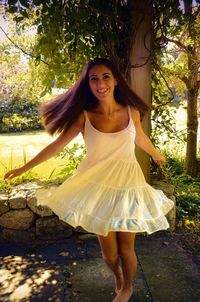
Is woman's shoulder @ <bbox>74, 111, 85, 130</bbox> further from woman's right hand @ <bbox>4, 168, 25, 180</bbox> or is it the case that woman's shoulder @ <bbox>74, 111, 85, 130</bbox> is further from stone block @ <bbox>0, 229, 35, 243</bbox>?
stone block @ <bbox>0, 229, 35, 243</bbox>

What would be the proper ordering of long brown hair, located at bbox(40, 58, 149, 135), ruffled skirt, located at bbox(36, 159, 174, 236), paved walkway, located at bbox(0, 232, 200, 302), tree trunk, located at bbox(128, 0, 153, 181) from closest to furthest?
ruffled skirt, located at bbox(36, 159, 174, 236)
long brown hair, located at bbox(40, 58, 149, 135)
paved walkway, located at bbox(0, 232, 200, 302)
tree trunk, located at bbox(128, 0, 153, 181)

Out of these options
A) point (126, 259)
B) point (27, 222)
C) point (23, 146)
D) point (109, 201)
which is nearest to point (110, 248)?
point (126, 259)

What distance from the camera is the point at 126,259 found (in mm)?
2389

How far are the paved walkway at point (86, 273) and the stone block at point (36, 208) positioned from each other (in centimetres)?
35

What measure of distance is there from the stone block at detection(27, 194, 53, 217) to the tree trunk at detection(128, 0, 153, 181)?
1.22m

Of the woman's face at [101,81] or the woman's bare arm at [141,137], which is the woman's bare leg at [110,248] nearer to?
the woman's bare arm at [141,137]

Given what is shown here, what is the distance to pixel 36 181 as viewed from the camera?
13.9 feet

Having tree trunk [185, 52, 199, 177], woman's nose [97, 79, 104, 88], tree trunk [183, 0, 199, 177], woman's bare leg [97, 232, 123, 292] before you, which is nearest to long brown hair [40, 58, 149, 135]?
woman's nose [97, 79, 104, 88]

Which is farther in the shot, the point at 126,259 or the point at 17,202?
the point at 17,202

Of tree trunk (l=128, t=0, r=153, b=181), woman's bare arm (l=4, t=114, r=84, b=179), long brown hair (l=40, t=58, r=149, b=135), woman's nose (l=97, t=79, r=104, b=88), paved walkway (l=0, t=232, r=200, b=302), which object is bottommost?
paved walkway (l=0, t=232, r=200, b=302)

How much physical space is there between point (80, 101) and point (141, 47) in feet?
4.74

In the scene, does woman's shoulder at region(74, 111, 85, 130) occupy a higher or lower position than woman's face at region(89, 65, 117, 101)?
lower

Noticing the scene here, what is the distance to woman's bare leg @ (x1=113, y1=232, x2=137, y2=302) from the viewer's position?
2346 mm

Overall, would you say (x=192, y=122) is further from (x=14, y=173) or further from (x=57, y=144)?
(x=14, y=173)
